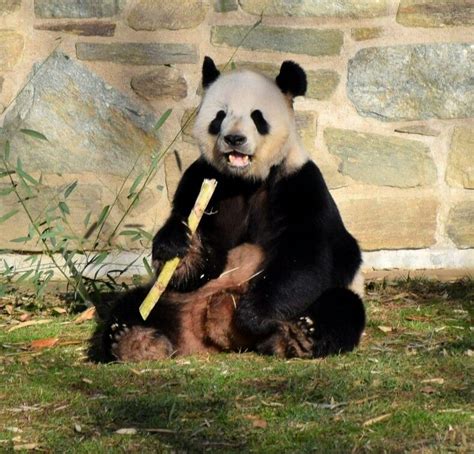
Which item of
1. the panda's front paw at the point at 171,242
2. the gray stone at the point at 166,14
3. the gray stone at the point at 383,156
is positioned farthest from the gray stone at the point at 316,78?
the panda's front paw at the point at 171,242

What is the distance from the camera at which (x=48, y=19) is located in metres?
6.79

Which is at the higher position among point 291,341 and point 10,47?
point 10,47

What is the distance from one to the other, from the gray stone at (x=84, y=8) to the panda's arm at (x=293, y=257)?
2174 mm

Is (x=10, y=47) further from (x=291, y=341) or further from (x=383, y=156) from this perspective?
(x=291, y=341)

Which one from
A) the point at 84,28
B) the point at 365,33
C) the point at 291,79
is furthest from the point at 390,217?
the point at 84,28

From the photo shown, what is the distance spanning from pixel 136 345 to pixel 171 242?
523 millimetres

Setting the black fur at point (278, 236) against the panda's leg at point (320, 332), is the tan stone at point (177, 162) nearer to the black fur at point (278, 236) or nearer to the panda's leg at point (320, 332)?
the black fur at point (278, 236)

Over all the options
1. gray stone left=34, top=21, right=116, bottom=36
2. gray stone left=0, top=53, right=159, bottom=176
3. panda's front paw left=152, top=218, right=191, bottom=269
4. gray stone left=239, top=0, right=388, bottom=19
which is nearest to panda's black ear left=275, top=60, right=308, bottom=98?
panda's front paw left=152, top=218, right=191, bottom=269

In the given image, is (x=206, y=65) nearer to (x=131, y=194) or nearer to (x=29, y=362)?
(x=131, y=194)

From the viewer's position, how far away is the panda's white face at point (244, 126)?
5.11 metres

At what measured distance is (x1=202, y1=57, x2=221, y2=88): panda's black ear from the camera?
5414mm

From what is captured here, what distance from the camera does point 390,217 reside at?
689cm

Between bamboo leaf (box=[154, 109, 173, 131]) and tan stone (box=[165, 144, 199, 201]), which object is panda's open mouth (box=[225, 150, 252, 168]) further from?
tan stone (box=[165, 144, 199, 201])

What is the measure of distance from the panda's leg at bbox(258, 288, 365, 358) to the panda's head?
0.75 m
